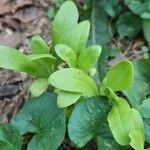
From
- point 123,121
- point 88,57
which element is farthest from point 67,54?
point 123,121

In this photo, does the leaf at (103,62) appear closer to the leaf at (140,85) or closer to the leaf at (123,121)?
the leaf at (140,85)

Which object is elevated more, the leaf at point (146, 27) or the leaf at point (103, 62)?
the leaf at point (146, 27)

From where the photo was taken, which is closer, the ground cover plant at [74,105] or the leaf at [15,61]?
the ground cover plant at [74,105]

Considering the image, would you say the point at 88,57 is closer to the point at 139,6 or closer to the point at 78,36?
the point at 78,36

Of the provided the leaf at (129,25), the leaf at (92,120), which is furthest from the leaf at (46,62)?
the leaf at (129,25)

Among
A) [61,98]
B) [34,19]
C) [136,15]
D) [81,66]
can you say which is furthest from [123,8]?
[61,98]

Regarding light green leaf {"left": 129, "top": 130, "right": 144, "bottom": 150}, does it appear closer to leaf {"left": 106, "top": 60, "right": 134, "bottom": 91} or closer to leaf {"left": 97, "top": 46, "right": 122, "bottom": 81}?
leaf {"left": 106, "top": 60, "right": 134, "bottom": 91}
